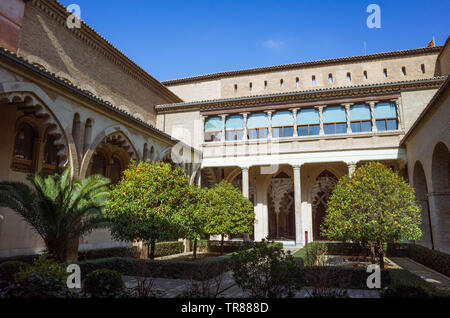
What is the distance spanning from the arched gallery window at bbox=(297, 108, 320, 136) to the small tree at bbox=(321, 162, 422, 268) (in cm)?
905

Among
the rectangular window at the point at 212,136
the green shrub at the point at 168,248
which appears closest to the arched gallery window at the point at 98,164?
the green shrub at the point at 168,248

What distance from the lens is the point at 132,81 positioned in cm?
2167

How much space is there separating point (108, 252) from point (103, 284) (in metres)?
7.55

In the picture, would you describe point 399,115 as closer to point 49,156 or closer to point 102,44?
point 102,44

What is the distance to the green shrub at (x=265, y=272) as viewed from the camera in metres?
5.43

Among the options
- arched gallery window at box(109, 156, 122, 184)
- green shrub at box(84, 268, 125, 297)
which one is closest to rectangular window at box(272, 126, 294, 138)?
arched gallery window at box(109, 156, 122, 184)

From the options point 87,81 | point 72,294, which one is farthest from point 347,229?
point 87,81

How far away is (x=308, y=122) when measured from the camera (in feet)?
70.4

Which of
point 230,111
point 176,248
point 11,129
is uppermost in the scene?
point 230,111

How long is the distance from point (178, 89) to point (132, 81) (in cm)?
801

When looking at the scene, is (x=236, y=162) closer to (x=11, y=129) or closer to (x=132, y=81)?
(x=132, y=81)

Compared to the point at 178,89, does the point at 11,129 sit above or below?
below
